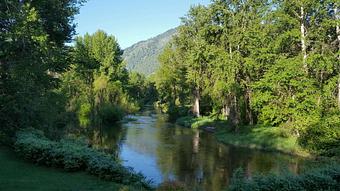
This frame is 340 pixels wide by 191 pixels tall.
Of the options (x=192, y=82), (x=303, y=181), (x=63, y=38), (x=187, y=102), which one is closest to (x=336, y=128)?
(x=303, y=181)

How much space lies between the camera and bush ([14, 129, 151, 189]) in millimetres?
14859

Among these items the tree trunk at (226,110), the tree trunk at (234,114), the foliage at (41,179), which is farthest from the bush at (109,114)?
the foliage at (41,179)

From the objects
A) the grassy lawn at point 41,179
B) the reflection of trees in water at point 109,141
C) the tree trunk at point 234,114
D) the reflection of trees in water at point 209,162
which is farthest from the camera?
the tree trunk at point 234,114

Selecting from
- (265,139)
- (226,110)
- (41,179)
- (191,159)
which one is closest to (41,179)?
(41,179)

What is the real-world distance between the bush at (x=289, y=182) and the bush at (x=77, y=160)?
3.94 meters

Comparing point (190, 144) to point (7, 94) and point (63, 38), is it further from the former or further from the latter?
point (7, 94)

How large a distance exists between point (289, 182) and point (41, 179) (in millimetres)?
8061

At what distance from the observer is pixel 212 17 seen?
47.6m

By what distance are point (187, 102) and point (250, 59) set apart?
50.8 metres

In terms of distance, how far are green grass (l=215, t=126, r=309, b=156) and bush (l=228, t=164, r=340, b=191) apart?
61.3 feet

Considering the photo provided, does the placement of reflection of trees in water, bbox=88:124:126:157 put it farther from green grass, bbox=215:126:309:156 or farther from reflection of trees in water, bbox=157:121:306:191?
green grass, bbox=215:126:309:156

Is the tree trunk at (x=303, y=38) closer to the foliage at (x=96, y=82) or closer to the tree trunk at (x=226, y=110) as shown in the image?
the tree trunk at (x=226, y=110)

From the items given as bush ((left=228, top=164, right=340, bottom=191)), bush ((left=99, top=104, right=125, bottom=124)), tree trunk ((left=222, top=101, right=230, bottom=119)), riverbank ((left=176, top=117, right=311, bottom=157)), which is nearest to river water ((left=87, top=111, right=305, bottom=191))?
riverbank ((left=176, top=117, right=311, bottom=157))

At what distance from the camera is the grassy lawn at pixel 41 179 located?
12.7 metres
